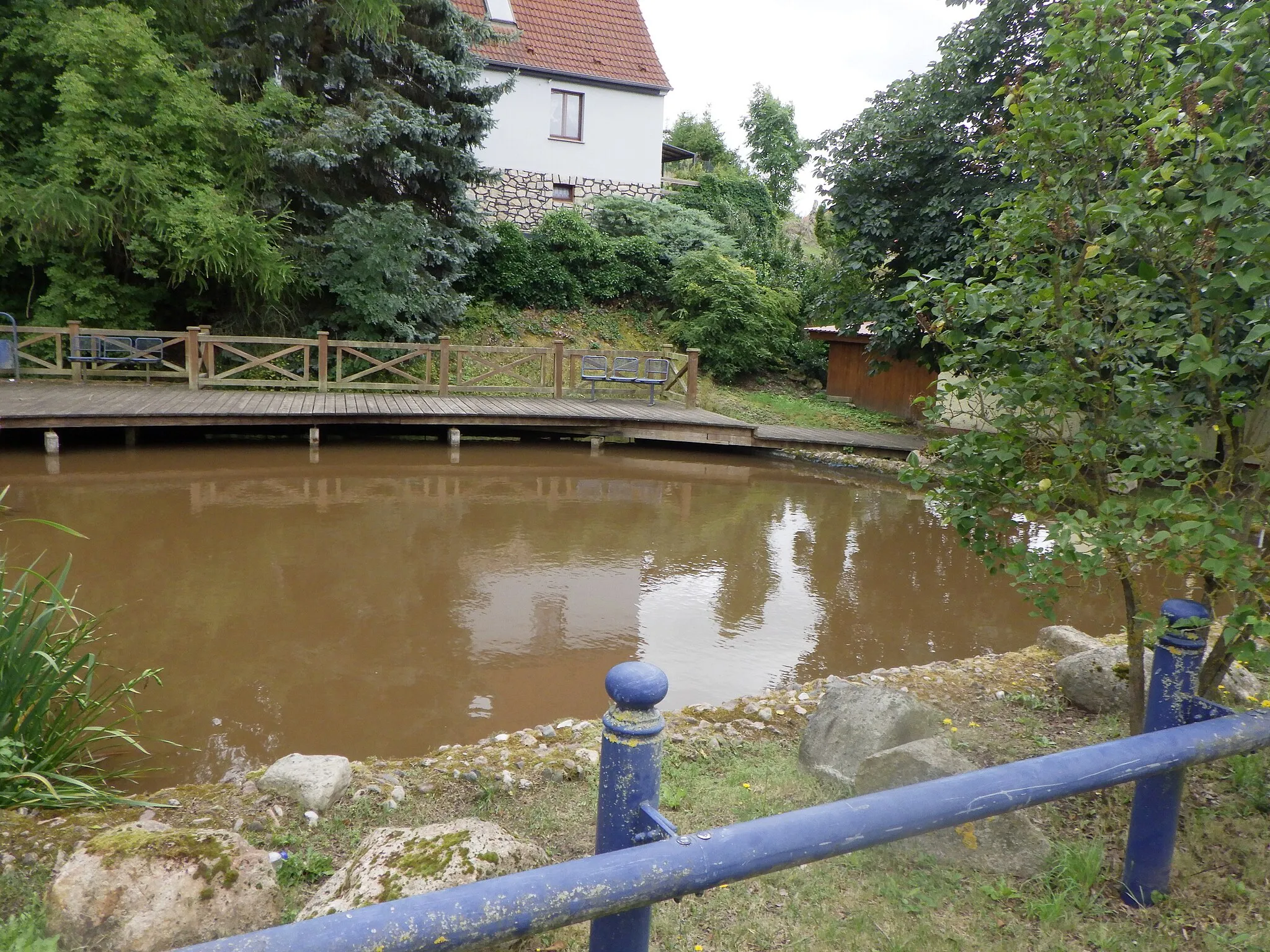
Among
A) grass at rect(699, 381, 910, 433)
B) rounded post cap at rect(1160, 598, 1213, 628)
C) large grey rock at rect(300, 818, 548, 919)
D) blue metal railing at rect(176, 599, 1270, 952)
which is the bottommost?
large grey rock at rect(300, 818, 548, 919)

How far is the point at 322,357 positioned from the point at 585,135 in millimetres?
9689

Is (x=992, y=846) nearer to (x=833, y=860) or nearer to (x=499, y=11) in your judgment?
(x=833, y=860)

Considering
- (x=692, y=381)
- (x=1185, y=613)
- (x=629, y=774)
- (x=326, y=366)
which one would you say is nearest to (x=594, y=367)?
(x=692, y=381)

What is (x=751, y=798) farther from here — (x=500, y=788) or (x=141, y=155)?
(x=141, y=155)

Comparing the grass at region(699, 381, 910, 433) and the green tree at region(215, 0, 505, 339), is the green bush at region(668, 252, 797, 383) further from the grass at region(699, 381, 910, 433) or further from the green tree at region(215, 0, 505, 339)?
the green tree at region(215, 0, 505, 339)

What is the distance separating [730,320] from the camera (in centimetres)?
1766

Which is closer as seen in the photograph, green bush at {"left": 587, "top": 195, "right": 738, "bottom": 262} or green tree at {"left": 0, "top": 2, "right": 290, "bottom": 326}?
green tree at {"left": 0, "top": 2, "right": 290, "bottom": 326}

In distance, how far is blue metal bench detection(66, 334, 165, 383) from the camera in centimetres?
1286

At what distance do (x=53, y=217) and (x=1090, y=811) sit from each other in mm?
14296

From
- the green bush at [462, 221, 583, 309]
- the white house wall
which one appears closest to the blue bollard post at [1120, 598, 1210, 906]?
the green bush at [462, 221, 583, 309]

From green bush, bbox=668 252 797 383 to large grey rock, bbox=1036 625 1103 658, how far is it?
41.5 feet

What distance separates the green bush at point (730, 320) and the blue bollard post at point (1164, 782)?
15269 millimetres

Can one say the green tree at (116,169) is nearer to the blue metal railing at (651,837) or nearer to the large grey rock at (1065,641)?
the large grey rock at (1065,641)

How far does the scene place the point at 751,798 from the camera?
3219 mm
